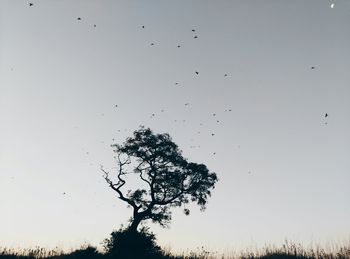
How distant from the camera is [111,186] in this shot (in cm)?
3098

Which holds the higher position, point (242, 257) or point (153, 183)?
point (153, 183)

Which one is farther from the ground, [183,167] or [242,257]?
[183,167]

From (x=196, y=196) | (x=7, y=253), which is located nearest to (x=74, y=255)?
(x=7, y=253)

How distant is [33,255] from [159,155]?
514 inches

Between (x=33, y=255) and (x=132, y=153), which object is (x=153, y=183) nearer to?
(x=132, y=153)

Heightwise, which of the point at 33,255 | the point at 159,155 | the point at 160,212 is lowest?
the point at 33,255

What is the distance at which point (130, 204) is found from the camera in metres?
30.3

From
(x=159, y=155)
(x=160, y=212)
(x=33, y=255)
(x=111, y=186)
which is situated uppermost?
(x=159, y=155)

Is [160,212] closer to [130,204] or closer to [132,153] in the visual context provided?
[130,204]

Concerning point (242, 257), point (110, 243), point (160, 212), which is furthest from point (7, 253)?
point (242, 257)

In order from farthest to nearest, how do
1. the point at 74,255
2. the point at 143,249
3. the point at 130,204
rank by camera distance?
1. the point at 130,204
2. the point at 143,249
3. the point at 74,255

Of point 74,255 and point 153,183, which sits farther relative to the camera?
point 153,183

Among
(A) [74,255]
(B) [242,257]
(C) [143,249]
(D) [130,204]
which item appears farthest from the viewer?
(D) [130,204]

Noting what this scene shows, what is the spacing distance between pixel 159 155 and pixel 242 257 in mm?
12389
